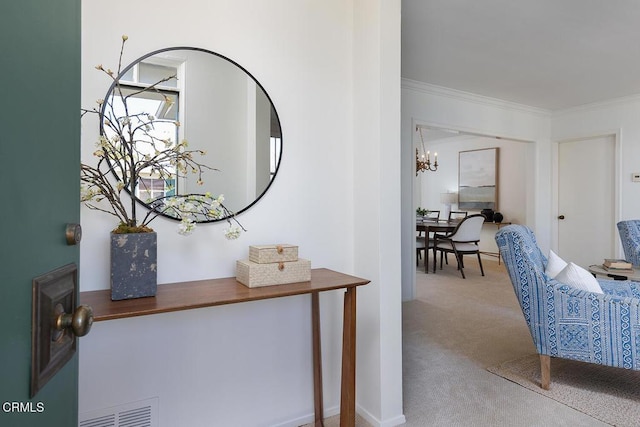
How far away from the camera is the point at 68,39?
0.59m

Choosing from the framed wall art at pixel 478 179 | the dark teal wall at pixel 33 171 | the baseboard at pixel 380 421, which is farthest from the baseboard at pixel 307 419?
the framed wall art at pixel 478 179

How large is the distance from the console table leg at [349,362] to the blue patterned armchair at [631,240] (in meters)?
3.10

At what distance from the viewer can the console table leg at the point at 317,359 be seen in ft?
5.90

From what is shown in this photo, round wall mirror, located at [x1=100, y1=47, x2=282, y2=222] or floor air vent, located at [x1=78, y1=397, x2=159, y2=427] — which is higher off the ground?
round wall mirror, located at [x1=100, y1=47, x2=282, y2=222]

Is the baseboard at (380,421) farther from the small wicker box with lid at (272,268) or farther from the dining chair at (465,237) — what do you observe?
the dining chair at (465,237)

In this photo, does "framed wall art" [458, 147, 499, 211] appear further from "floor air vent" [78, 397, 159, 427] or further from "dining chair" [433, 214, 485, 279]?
"floor air vent" [78, 397, 159, 427]

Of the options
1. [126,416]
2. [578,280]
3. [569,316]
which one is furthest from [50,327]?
[578,280]

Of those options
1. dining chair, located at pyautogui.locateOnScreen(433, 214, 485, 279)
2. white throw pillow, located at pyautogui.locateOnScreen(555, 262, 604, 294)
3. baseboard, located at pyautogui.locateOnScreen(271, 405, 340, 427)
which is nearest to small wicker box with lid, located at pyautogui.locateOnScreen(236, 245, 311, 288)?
baseboard, located at pyautogui.locateOnScreen(271, 405, 340, 427)

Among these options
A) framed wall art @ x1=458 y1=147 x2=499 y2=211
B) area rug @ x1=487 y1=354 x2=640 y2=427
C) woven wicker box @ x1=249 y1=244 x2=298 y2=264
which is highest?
framed wall art @ x1=458 y1=147 x2=499 y2=211

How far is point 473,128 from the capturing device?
4.75 meters

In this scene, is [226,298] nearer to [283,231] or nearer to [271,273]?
[271,273]

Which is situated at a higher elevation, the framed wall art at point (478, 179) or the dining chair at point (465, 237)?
the framed wall art at point (478, 179)

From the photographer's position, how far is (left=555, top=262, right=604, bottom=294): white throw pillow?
208 cm

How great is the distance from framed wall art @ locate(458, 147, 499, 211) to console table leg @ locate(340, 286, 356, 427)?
6.06 m
